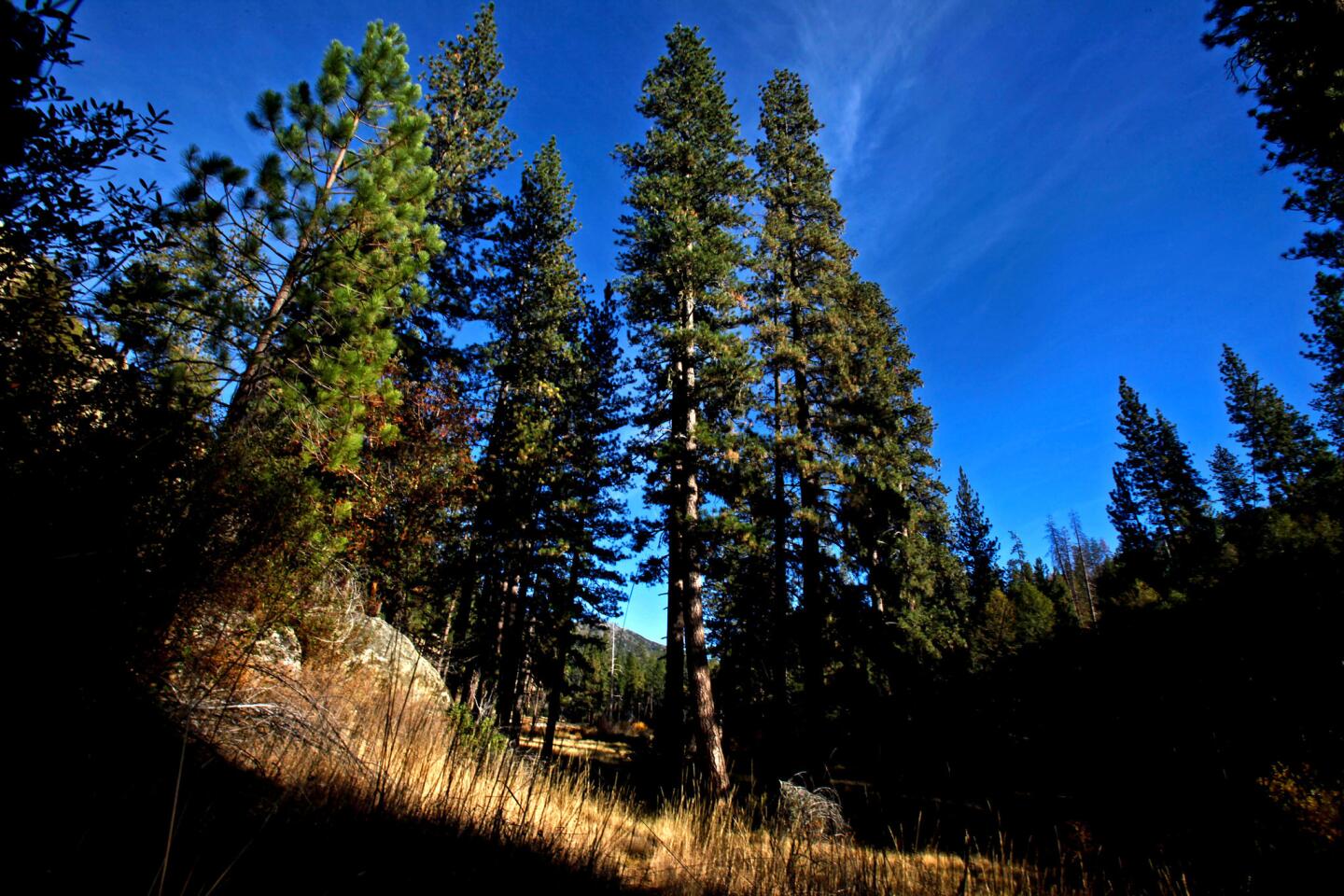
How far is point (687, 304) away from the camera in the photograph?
12094 mm

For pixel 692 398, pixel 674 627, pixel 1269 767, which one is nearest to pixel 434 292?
pixel 692 398

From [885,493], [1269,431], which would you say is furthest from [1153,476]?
[885,493]

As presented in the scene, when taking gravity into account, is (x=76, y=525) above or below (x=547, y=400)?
below

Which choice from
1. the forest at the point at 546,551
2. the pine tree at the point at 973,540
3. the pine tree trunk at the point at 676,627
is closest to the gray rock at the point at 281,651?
the forest at the point at 546,551

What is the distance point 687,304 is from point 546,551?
8995 millimetres

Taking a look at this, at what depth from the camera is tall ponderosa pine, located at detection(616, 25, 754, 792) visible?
994 cm

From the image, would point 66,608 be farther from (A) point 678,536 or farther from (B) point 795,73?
(B) point 795,73

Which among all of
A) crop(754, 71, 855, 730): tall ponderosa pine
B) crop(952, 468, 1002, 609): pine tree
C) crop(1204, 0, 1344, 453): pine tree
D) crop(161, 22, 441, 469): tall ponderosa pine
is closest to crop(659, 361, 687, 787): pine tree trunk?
crop(754, 71, 855, 730): tall ponderosa pine

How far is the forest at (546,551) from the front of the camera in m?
3.14

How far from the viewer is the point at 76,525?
137 inches

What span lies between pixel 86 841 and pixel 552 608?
1665 cm

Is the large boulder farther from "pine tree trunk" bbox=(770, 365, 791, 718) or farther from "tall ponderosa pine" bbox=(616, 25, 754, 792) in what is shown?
"pine tree trunk" bbox=(770, 365, 791, 718)

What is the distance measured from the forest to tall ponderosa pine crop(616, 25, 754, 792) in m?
0.11

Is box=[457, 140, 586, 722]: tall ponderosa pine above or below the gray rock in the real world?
above
